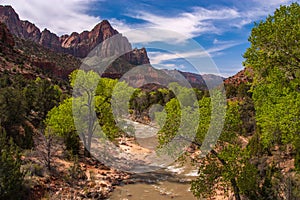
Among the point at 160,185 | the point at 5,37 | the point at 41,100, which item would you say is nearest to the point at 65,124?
the point at 160,185

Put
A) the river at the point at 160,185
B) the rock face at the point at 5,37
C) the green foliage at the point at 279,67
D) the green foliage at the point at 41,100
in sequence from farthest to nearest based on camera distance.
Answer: the rock face at the point at 5,37 < the green foliage at the point at 41,100 < the river at the point at 160,185 < the green foliage at the point at 279,67

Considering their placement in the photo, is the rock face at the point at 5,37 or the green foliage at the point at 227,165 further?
the rock face at the point at 5,37

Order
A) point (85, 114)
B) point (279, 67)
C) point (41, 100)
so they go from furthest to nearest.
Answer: point (41, 100)
point (85, 114)
point (279, 67)

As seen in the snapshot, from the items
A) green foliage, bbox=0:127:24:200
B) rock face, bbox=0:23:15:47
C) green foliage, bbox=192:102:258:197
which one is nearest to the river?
green foliage, bbox=192:102:258:197

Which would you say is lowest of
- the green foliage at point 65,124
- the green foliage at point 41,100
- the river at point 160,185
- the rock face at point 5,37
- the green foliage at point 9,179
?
the river at point 160,185

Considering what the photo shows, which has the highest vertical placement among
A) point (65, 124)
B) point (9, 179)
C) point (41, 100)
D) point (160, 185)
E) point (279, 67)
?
point (279, 67)

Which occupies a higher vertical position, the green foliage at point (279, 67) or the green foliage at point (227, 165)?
the green foliage at point (279, 67)

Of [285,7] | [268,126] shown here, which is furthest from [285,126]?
[285,7]

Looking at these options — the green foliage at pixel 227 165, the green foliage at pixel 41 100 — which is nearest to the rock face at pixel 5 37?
the green foliage at pixel 41 100

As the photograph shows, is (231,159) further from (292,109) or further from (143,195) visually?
(143,195)

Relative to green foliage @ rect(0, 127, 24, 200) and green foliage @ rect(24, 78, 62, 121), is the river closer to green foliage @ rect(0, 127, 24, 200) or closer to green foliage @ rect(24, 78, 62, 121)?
green foliage @ rect(0, 127, 24, 200)

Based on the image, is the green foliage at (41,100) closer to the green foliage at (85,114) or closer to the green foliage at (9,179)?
the green foliage at (85,114)

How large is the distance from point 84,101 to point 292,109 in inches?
654

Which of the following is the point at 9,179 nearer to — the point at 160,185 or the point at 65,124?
the point at 65,124
